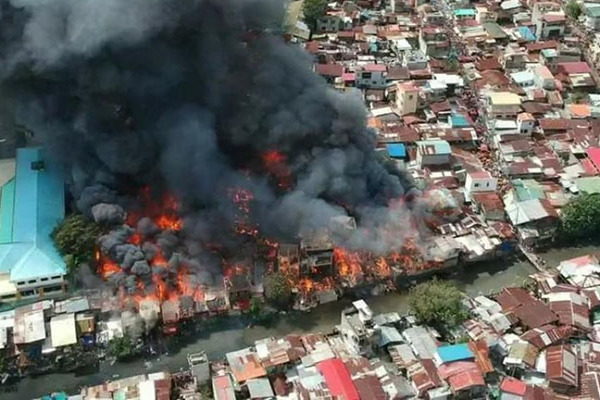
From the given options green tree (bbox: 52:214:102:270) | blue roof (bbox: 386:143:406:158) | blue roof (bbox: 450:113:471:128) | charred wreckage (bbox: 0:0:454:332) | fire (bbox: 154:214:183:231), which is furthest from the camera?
blue roof (bbox: 450:113:471:128)

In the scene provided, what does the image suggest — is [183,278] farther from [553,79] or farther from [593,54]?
[593,54]

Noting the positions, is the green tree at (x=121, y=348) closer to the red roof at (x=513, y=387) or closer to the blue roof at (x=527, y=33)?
the red roof at (x=513, y=387)

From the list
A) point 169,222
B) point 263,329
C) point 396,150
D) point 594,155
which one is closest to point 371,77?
point 396,150

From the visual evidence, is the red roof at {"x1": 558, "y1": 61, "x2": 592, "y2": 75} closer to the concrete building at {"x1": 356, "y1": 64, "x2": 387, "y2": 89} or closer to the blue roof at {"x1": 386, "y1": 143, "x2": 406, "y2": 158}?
the concrete building at {"x1": 356, "y1": 64, "x2": 387, "y2": 89}

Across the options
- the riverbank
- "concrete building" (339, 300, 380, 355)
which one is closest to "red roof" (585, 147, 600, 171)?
the riverbank

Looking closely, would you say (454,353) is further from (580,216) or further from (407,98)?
(407,98)

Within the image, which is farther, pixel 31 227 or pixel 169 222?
pixel 169 222
